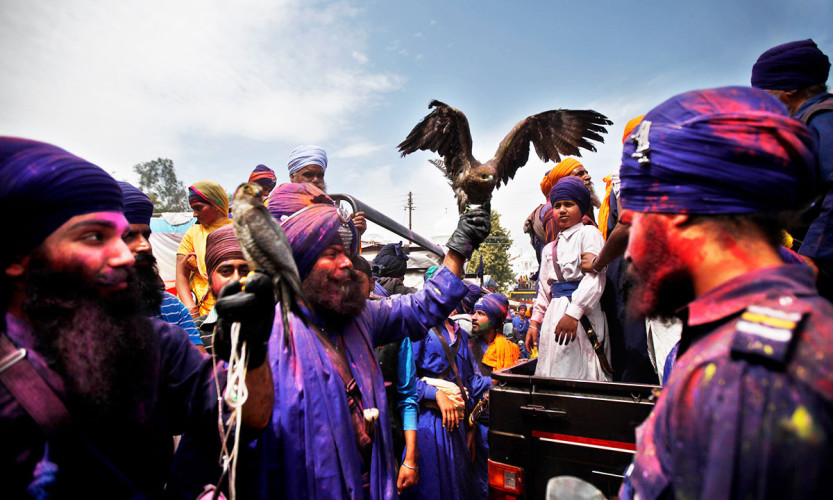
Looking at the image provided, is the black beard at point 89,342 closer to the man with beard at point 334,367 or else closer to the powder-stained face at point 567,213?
the man with beard at point 334,367

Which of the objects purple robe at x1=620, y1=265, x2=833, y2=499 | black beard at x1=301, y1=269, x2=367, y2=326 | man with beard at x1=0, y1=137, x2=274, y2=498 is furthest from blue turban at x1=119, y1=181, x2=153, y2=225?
purple robe at x1=620, y1=265, x2=833, y2=499

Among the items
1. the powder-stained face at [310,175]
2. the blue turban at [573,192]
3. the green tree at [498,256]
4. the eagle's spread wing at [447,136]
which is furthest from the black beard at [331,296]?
the green tree at [498,256]

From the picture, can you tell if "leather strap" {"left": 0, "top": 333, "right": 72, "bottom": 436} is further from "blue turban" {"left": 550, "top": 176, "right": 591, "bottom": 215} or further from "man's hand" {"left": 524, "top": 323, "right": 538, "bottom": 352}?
"man's hand" {"left": 524, "top": 323, "right": 538, "bottom": 352}

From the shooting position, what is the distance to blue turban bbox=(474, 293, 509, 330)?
6.05m

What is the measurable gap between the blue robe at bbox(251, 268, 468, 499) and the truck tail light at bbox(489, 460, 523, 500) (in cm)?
65

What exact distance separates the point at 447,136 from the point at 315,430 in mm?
4939

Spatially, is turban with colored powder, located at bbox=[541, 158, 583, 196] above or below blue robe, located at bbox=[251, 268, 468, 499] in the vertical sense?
above

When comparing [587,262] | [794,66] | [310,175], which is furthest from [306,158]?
[794,66]

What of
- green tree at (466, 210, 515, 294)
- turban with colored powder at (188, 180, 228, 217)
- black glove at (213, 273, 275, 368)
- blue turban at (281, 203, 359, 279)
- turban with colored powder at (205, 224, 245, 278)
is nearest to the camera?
black glove at (213, 273, 275, 368)

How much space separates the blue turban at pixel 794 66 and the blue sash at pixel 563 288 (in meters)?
2.00

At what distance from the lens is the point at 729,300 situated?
996 millimetres

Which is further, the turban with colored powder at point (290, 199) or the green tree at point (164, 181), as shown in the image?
the green tree at point (164, 181)

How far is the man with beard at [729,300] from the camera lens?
80 cm

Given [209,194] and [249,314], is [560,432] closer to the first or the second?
[249,314]
